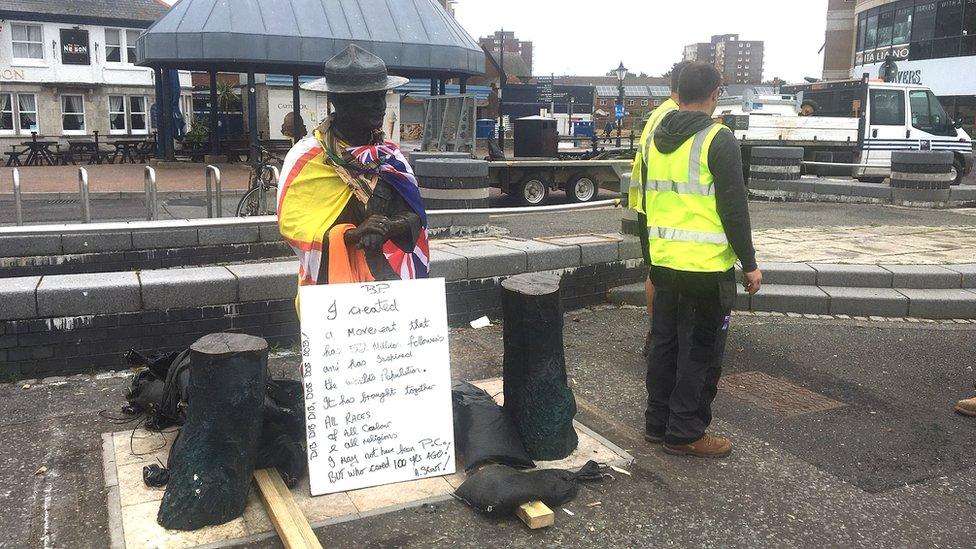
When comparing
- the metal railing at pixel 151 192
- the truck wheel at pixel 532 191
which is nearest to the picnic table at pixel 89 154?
the truck wheel at pixel 532 191

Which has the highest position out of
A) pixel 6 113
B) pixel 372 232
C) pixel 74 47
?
pixel 74 47

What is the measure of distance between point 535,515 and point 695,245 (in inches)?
66.3

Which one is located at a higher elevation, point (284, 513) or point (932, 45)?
point (932, 45)

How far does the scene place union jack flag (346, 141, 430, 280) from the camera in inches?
157

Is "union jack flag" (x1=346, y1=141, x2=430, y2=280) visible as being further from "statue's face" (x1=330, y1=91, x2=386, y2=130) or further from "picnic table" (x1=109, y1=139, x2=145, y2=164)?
"picnic table" (x1=109, y1=139, x2=145, y2=164)

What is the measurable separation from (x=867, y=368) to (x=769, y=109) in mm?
16692

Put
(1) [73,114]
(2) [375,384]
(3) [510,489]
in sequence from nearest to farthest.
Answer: (3) [510,489]
(2) [375,384]
(1) [73,114]

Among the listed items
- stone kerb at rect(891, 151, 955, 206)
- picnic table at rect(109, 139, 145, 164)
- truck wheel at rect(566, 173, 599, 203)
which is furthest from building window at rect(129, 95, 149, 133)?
stone kerb at rect(891, 151, 955, 206)

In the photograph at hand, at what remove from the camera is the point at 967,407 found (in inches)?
200

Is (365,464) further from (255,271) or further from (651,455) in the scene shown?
(255,271)

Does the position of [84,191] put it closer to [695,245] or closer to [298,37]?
[695,245]

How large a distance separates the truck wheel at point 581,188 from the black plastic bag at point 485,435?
40.8 ft

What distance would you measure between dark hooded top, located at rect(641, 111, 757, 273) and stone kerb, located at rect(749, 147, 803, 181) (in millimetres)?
12920

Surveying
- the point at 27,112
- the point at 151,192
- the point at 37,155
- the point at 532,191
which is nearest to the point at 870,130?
the point at 532,191
